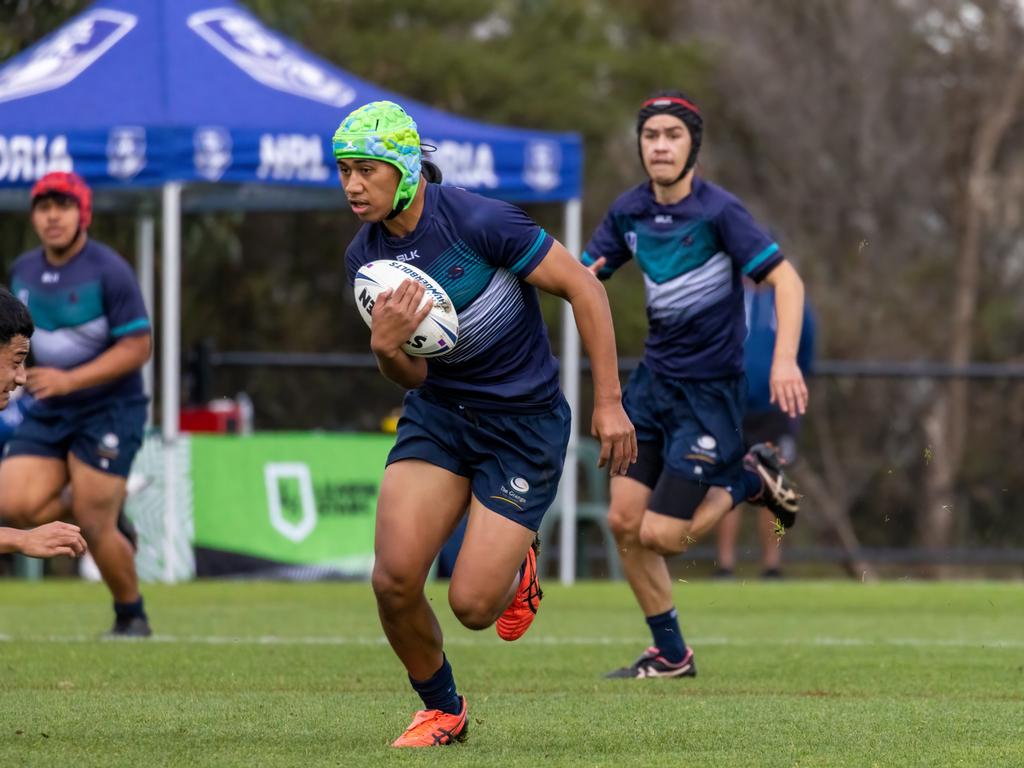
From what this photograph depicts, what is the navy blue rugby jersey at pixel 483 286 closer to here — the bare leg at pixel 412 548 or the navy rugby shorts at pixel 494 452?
the navy rugby shorts at pixel 494 452

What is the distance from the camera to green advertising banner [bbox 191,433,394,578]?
14.7 meters

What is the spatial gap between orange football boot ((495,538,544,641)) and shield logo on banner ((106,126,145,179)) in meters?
7.77

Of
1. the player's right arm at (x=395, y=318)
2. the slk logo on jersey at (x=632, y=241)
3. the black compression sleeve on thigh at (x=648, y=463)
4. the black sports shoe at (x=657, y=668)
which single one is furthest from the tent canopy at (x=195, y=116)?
the player's right arm at (x=395, y=318)

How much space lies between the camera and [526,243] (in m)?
6.28

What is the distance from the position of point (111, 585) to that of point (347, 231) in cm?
1628

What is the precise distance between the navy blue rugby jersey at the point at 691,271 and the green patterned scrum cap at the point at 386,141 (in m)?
2.48

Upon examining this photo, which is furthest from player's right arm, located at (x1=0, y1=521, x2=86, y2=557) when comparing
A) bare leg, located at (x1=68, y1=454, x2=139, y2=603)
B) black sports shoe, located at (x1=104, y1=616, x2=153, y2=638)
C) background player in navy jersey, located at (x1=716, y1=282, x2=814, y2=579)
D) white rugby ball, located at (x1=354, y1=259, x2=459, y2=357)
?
background player in navy jersey, located at (x1=716, y1=282, x2=814, y2=579)

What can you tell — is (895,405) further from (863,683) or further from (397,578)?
(397,578)

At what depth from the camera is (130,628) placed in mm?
9977

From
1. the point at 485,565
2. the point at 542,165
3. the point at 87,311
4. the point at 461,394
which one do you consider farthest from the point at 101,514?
the point at 542,165

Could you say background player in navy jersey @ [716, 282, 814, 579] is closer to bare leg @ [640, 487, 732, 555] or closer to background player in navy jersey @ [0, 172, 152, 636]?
bare leg @ [640, 487, 732, 555]

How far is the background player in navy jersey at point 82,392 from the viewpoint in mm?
9688

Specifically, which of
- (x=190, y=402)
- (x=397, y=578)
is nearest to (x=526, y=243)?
(x=397, y=578)

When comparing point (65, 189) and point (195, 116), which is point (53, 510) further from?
point (195, 116)
